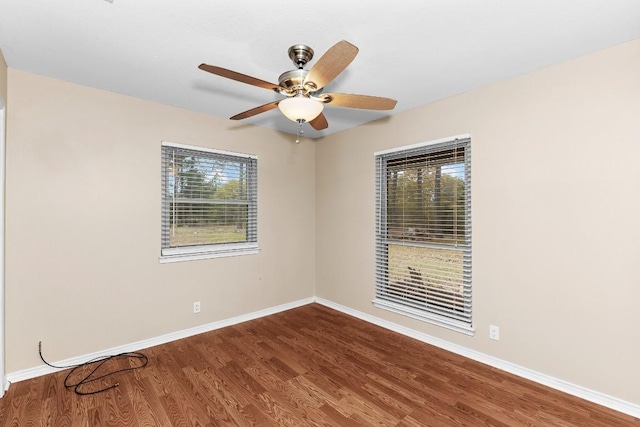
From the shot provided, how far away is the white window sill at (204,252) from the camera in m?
3.21

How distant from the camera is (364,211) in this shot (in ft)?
12.6

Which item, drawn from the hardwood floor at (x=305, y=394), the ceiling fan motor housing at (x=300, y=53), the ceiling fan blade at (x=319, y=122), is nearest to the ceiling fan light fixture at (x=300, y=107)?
the ceiling fan motor housing at (x=300, y=53)

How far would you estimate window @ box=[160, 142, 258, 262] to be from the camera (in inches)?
128

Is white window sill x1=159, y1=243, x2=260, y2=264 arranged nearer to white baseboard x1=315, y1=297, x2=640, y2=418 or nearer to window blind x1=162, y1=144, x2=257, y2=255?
window blind x1=162, y1=144, x2=257, y2=255

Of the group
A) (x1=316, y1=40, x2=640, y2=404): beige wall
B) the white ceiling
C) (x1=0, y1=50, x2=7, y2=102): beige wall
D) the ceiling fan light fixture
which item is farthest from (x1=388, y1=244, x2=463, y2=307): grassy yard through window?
(x1=0, y1=50, x2=7, y2=102): beige wall

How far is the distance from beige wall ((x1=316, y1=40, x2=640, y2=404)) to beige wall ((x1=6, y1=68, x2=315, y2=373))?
2543 millimetres

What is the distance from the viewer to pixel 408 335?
3.31 metres

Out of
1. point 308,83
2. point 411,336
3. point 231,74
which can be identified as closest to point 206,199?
point 231,74

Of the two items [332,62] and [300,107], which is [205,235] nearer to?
[300,107]

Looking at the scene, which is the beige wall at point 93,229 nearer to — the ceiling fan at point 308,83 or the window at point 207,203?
the window at point 207,203

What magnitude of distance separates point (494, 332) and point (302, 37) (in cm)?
279

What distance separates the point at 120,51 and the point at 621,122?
11.4 ft

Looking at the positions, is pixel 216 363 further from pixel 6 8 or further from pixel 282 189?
pixel 6 8

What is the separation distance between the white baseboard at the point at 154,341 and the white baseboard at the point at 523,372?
1197 millimetres
